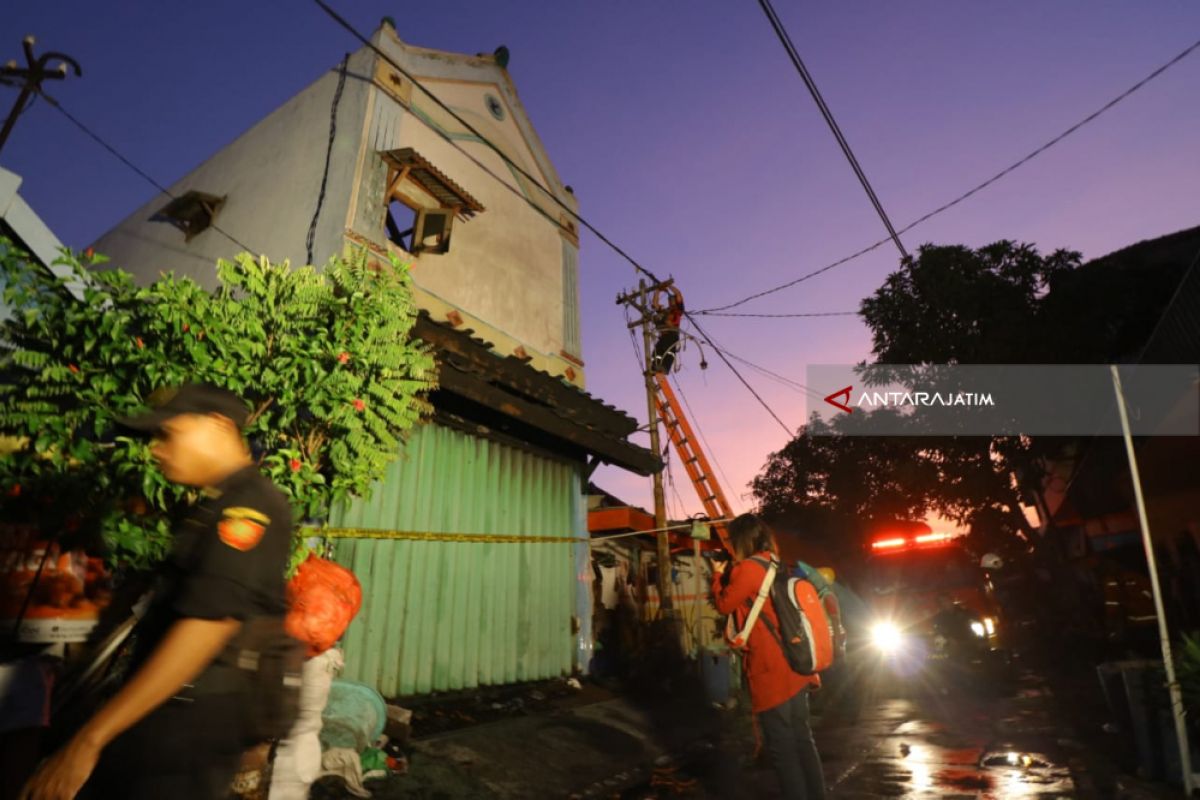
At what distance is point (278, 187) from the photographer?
977 centimetres

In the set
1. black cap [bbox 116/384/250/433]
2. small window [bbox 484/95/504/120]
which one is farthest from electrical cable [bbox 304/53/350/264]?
black cap [bbox 116/384/250/433]

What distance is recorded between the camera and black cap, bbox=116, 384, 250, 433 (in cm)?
195

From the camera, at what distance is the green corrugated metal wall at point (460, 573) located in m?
6.21

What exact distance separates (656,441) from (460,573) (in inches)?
279

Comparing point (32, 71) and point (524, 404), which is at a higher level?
point (32, 71)

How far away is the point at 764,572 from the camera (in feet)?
13.4

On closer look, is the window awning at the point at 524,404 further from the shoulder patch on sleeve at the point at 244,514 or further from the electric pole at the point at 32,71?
the electric pole at the point at 32,71

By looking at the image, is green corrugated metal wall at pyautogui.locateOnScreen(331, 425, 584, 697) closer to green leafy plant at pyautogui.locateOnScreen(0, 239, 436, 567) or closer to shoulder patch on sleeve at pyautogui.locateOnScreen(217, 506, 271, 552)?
green leafy plant at pyautogui.locateOnScreen(0, 239, 436, 567)

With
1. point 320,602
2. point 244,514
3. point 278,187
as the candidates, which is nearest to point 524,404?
point 320,602

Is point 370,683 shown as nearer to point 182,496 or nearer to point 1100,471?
point 182,496

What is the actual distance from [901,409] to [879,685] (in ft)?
44.8

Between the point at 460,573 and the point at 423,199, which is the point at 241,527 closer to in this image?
the point at 460,573

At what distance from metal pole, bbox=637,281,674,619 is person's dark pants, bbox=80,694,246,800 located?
29.7 ft

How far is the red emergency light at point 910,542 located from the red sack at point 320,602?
12.1 m
